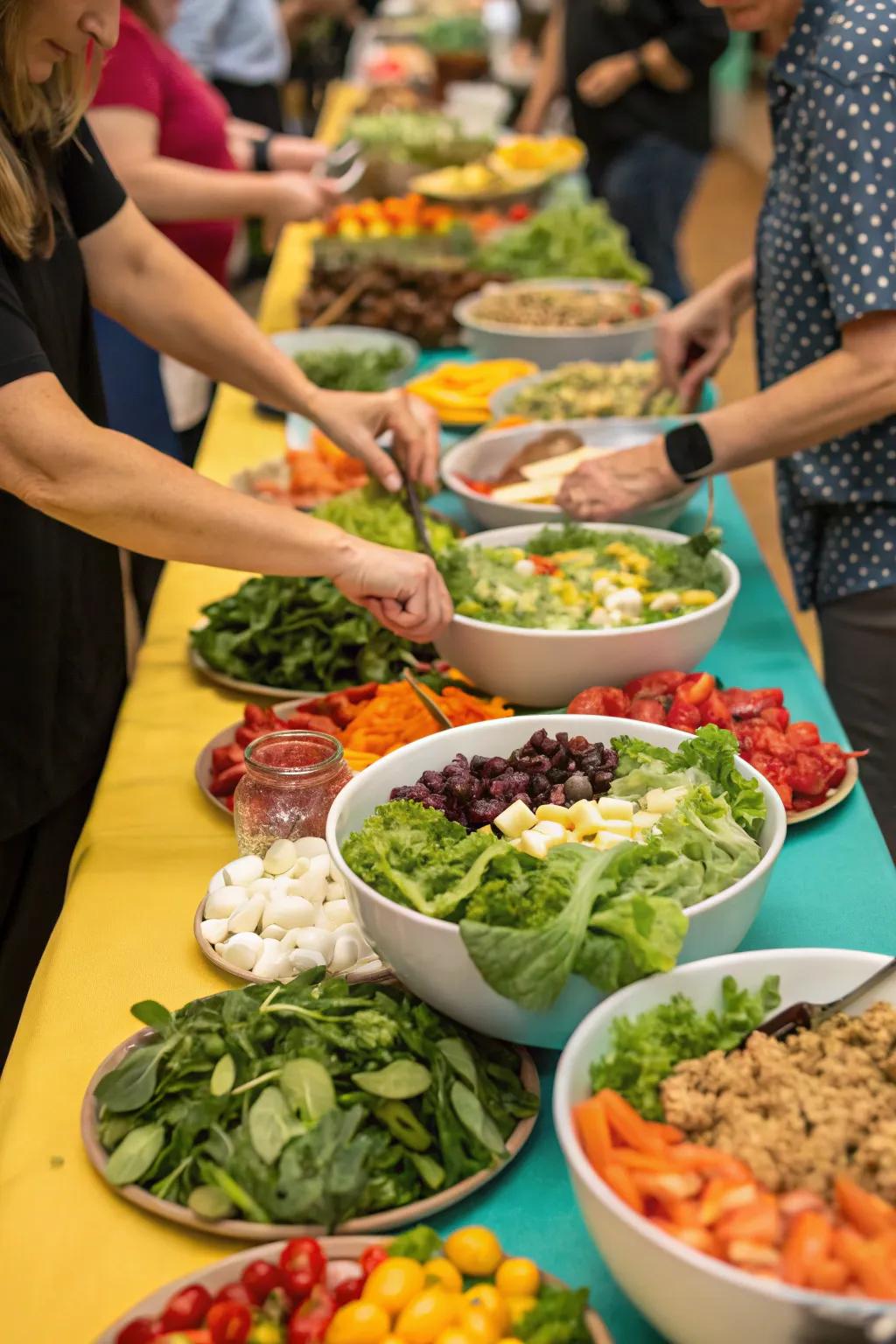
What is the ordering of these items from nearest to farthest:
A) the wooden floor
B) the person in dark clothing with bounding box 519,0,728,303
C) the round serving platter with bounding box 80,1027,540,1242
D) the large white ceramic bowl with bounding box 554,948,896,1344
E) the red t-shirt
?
1. the large white ceramic bowl with bounding box 554,948,896,1344
2. the round serving platter with bounding box 80,1027,540,1242
3. the red t-shirt
4. the person in dark clothing with bounding box 519,0,728,303
5. the wooden floor

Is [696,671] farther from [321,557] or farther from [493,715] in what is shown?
[321,557]

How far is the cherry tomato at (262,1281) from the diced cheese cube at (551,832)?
51 centimetres

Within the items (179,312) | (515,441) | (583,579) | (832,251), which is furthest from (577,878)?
(515,441)

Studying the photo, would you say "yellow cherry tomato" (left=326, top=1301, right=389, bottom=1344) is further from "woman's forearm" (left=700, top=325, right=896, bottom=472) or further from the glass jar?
"woman's forearm" (left=700, top=325, right=896, bottom=472)

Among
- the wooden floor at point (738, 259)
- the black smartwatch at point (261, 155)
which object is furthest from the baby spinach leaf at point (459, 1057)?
the black smartwatch at point (261, 155)

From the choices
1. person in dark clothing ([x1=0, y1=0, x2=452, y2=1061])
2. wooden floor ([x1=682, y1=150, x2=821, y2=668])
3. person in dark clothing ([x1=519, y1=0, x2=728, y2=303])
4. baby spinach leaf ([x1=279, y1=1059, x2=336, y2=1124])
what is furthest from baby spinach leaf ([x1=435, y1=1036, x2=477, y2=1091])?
person in dark clothing ([x1=519, y1=0, x2=728, y2=303])

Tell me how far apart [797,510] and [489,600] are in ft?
2.68

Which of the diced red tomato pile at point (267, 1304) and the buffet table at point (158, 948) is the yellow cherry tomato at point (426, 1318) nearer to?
the diced red tomato pile at point (267, 1304)

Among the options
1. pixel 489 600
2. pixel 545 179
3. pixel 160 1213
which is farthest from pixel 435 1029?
pixel 545 179

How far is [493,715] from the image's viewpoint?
1.99m

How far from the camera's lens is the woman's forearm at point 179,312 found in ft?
7.94

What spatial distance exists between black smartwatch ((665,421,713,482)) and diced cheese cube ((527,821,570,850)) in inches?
43.7

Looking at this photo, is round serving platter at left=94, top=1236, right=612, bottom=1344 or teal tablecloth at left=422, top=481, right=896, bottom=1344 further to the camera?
teal tablecloth at left=422, top=481, right=896, bottom=1344

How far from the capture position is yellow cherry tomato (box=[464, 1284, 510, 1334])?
42.1 inches
